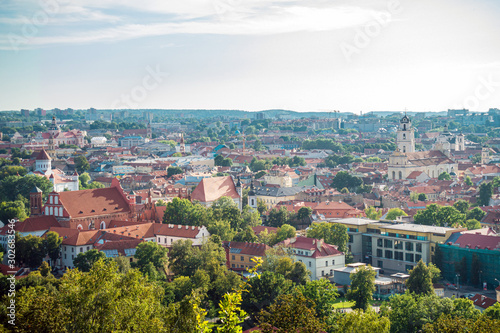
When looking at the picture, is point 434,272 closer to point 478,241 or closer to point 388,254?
point 478,241

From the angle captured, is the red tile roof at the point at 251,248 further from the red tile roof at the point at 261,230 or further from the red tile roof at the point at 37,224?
the red tile roof at the point at 37,224

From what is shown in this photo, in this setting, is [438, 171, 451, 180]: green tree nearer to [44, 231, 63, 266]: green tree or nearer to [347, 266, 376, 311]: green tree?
[347, 266, 376, 311]: green tree

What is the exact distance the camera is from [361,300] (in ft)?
105

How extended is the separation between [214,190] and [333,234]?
1433 cm

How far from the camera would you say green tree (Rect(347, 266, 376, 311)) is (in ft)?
105

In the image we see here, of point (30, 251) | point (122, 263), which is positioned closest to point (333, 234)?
point (122, 263)

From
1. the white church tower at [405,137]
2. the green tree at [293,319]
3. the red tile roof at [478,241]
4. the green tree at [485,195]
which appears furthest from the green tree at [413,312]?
the white church tower at [405,137]

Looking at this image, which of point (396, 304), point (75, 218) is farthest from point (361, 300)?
point (75, 218)

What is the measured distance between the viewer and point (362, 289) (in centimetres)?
3209

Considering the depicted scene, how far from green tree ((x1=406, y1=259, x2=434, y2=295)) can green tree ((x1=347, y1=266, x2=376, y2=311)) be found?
175cm

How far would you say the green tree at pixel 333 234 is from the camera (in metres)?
40.2

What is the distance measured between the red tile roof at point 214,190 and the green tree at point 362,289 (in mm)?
20235

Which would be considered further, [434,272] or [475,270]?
[475,270]

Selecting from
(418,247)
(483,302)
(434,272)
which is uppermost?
(418,247)
